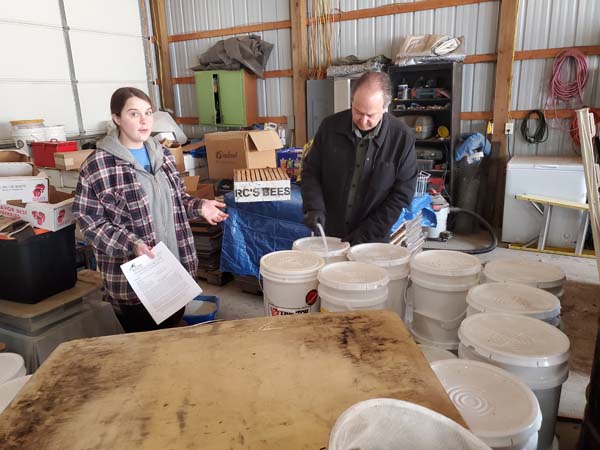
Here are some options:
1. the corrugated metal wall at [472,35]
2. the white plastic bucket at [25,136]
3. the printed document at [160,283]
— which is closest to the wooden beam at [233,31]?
the corrugated metal wall at [472,35]

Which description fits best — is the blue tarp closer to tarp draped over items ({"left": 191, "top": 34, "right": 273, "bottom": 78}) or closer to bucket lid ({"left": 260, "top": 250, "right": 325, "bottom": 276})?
bucket lid ({"left": 260, "top": 250, "right": 325, "bottom": 276})

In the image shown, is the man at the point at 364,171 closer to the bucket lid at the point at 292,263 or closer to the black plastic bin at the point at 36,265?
the bucket lid at the point at 292,263

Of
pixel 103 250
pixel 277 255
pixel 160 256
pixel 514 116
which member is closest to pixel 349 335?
pixel 277 255

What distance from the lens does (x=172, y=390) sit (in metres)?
0.79

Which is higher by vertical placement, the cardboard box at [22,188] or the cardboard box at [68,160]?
the cardboard box at [22,188]

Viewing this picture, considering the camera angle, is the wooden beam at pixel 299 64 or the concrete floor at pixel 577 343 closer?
the concrete floor at pixel 577 343

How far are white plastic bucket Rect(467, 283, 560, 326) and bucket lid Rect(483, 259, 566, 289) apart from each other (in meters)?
0.09

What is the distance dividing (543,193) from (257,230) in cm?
294

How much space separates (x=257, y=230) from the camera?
368 centimetres

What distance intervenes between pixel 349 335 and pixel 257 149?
3.48m

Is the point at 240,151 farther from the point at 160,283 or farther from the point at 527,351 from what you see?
the point at 527,351

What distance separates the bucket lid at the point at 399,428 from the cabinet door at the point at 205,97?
616 cm

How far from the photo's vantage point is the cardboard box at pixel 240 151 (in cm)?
425

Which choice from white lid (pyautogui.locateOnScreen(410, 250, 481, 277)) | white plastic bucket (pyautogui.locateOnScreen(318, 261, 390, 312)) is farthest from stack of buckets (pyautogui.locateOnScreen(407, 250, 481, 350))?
white plastic bucket (pyautogui.locateOnScreen(318, 261, 390, 312))
